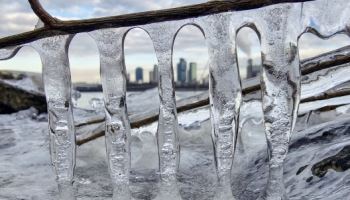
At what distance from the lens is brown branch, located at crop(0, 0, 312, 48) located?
161 cm

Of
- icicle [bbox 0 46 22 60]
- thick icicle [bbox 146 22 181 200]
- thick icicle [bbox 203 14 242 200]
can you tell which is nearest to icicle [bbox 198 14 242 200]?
thick icicle [bbox 203 14 242 200]

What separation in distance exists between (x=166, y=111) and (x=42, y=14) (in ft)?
1.66

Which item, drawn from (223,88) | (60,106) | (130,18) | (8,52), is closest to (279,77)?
(223,88)

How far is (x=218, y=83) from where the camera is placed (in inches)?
65.2

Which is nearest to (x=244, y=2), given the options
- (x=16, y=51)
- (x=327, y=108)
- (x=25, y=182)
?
(x=16, y=51)

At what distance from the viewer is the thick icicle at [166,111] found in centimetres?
166

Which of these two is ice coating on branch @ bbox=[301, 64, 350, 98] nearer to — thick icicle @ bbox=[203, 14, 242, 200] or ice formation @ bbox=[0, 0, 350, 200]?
ice formation @ bbox=[0, 0, 350, 200]

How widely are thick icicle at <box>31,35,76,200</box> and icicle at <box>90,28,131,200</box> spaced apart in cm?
13

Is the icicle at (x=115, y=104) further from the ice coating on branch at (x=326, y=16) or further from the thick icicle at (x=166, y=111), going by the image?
the ice coating on branch at (x=326, y=16)

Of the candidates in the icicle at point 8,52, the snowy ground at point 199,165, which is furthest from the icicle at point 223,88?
the icicle at point 8,52

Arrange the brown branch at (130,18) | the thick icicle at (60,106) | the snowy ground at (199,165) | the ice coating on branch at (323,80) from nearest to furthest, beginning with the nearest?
the brown branch at (130,18) → the thick icicle at (60,106) → the snowy ground at (199,165) → the ice coating on branch at (323,80)

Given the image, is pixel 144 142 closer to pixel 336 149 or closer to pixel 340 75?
pixel 340 75

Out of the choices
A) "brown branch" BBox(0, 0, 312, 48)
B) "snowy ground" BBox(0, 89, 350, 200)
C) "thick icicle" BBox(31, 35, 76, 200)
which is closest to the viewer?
"brown branch" BBox(0, 0, 312, 48)

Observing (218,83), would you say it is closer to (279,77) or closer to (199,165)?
(279,77)
